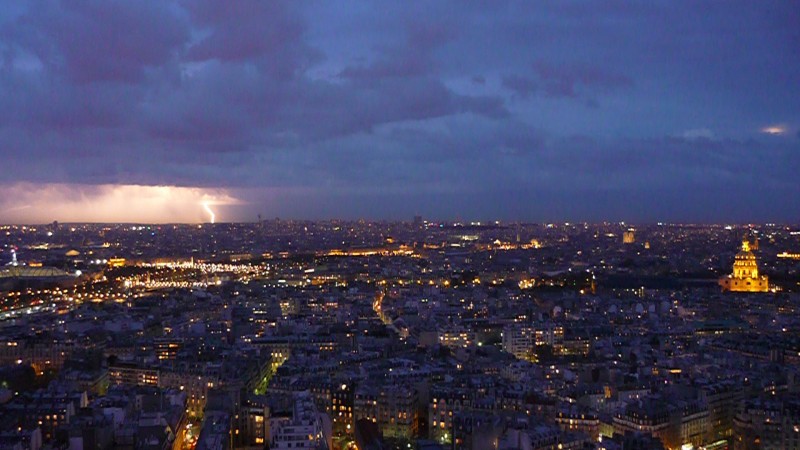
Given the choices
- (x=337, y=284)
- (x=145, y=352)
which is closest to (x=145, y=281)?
(x=337, y=284)

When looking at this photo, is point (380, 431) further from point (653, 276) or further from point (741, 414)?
point (653, 276)

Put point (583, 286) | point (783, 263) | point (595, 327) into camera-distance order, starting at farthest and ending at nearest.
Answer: point (783, 263) → point (583, 286) → point (595, 327)

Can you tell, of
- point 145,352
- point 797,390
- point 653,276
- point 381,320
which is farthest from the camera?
point 653,276

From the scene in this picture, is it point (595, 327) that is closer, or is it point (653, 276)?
point (595, 327)

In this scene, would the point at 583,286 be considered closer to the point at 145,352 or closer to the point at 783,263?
the point at 783,263

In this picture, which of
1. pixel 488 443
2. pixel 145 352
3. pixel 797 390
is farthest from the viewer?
pixel 145 352

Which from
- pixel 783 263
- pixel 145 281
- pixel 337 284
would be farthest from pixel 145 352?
pixel 783 263
